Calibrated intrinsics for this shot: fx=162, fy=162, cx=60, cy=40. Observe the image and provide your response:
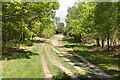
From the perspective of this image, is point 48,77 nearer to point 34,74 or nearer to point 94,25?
point 34,74

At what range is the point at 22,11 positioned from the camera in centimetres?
2211

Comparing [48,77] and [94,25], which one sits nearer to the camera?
[48,77]

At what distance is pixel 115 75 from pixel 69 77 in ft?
14.7

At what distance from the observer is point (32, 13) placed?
23.9 metres

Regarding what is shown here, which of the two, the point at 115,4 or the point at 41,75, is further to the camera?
the point at 115,4

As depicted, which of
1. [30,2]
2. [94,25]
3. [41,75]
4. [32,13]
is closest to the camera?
[41,75]

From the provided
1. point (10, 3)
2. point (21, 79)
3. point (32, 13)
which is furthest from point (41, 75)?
point (32, 13)

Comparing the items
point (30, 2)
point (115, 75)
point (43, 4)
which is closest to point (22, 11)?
point (30, 2)

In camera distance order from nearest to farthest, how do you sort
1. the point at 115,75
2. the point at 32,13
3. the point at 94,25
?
1. the point at 115,75
2. the point at 32,13
3. the point at 94,25

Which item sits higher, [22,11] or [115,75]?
[22,11]

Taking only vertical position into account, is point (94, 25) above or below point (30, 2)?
below

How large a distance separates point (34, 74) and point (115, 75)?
7.27 m

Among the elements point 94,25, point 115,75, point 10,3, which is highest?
point 10,3

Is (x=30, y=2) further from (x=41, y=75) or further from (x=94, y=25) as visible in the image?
(x=94, y=25)
